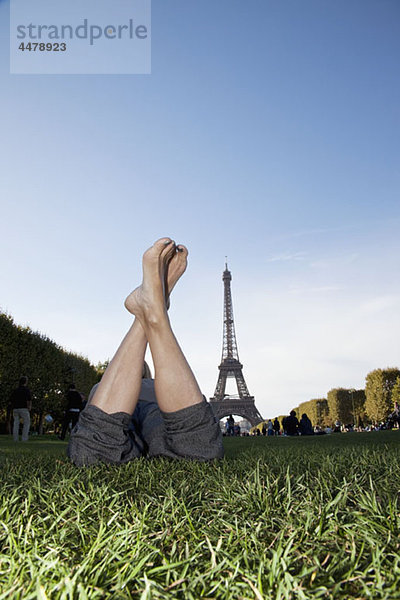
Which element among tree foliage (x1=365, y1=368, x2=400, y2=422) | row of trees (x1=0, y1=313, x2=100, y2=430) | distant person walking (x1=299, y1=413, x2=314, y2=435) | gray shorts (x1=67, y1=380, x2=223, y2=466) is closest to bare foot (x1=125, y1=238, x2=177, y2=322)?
Result: gray shorts (x1=67, y1=380, x2=223, y2=466)

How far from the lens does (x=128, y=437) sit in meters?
2.88

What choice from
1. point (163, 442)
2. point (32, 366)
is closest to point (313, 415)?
point (32, 366)

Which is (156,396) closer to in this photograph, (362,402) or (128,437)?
(128,437)

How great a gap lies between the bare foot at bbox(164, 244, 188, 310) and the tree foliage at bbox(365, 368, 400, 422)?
42966 mm

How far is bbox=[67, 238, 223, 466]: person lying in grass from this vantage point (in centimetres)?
259

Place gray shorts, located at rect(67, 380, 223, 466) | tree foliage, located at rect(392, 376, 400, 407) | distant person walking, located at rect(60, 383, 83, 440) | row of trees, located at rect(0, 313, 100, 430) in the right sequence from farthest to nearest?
tree foliage, located at rect(392, 376, 400, 407), row of trees, located at rect(0, 313, 100, 430), distant person walking, located at rect(60, 383, 83, 440), gray shorts, located at rect(67, 380, 223, 466)

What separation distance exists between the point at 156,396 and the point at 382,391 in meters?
44.2

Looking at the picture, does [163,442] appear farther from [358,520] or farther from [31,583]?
[31,583]

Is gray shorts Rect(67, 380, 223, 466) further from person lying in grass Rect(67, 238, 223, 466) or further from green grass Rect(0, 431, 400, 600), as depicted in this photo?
green grass Rect(0, 431, 400, 600)

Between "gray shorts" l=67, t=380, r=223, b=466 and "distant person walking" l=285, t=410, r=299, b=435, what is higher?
"gray shorts" l=67, t=380, r=223, b=466

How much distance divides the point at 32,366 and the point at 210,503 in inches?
1011

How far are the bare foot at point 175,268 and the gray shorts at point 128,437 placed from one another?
90 centimetres

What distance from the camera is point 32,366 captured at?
25.2m

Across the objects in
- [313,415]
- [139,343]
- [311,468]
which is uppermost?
[139,343]
